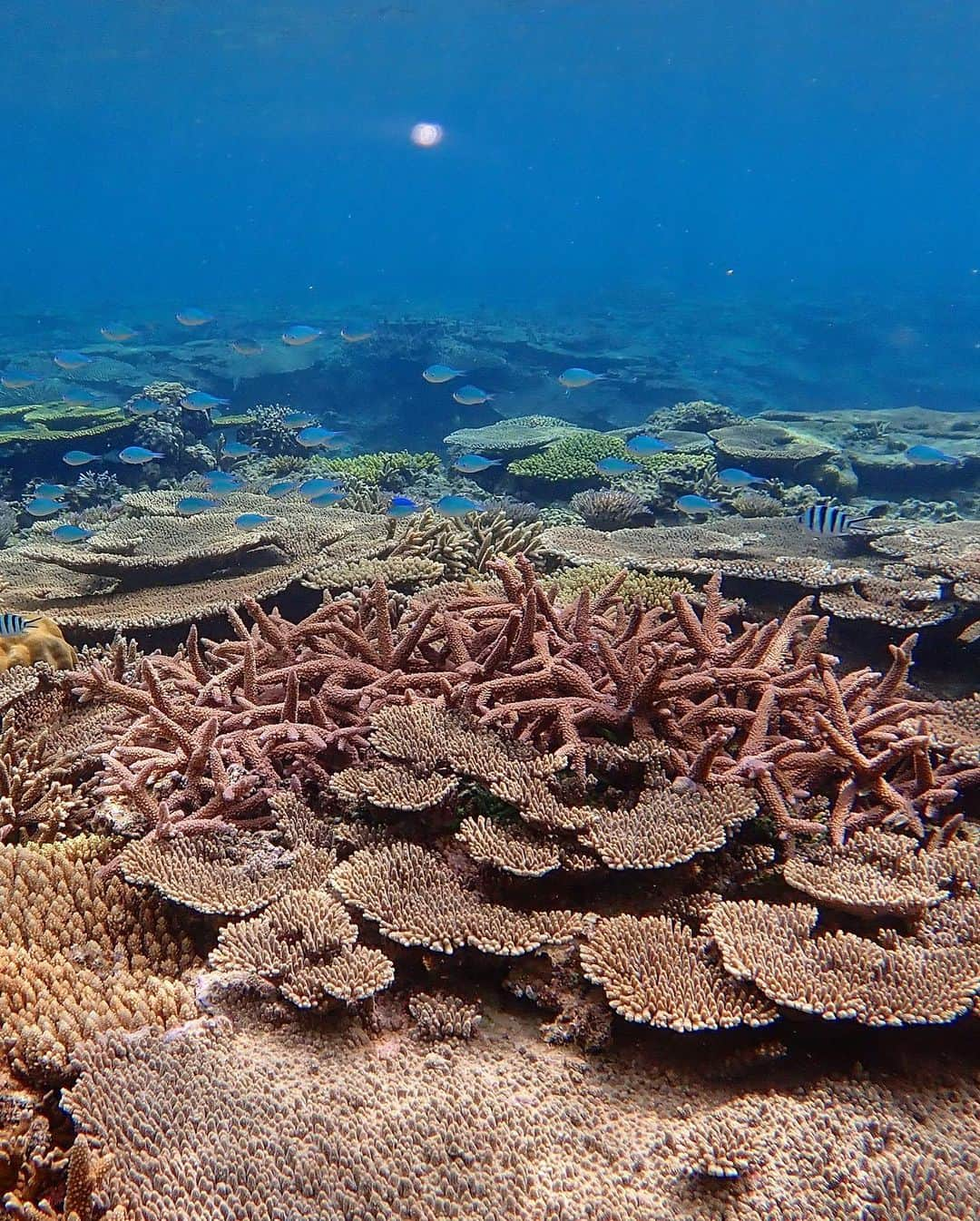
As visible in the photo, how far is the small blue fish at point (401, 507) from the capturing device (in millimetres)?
9109

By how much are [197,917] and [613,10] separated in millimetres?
76575

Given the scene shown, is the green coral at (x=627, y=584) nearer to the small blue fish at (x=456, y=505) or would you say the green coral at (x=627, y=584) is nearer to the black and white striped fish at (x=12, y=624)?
the small blue fish at (x=456, y=505)

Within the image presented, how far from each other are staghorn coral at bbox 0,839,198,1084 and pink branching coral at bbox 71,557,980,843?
13.7 inches

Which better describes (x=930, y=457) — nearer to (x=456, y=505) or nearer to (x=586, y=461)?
(x=586, y=461)

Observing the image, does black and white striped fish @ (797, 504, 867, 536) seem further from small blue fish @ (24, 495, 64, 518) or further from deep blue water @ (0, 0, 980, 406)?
deep blue water @ (0, 0, 980, 406)

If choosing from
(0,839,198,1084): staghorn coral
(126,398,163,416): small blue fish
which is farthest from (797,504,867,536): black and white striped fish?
(126,398,163,416): small blue fish

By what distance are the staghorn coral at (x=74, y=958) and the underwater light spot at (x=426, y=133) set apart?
457 ft

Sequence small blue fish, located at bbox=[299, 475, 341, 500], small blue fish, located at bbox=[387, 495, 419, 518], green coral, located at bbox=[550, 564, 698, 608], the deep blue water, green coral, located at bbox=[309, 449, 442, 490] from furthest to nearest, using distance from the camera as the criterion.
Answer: the deep blue water → green coral, located at bbox=[309, 449, 442, 490] → small blue fish, located at bbox=[299, 475, 341, 500] → small blue fish, located at bbox=[387, 495, 419, 518] → green coral, located at bbox=[550, 564, 698, 608]

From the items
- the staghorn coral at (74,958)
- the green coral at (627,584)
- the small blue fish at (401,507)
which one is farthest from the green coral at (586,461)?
the staghorn coral at (74,958)

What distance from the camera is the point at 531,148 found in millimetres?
147750

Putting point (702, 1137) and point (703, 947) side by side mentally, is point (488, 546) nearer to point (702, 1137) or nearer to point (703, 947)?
point (703, 947)

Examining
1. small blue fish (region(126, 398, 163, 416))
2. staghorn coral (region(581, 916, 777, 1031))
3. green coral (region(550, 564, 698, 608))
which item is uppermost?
small blue fish (region(126, 398, 163, 416))

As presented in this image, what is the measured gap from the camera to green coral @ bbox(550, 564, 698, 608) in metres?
5.44

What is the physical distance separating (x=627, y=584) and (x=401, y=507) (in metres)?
4.44
